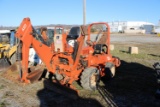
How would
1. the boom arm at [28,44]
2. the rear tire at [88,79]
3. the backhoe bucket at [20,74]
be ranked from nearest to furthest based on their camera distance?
the rear tire at [88,79], the boom arm at [28,44], the backhoe bucket at [20,74]

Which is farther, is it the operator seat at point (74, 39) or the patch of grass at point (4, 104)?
the operator seat at point (74, 39)

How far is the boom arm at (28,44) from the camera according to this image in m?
7.51

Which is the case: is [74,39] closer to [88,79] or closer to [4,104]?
[88,79]

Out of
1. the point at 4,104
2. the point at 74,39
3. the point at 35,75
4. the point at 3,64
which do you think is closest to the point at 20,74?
the point at 35,75

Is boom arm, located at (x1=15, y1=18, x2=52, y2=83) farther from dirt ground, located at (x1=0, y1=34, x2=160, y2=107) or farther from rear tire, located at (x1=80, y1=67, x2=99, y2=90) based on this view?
rear tire, located at (x1=80, y1=67, x2=99, y2=90)

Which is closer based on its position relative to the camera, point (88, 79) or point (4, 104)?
point (4, 104)

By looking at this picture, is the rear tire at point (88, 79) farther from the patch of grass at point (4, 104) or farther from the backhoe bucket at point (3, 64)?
the backhoe bucket at point (3, 64)

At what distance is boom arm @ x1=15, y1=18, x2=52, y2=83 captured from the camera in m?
7.51

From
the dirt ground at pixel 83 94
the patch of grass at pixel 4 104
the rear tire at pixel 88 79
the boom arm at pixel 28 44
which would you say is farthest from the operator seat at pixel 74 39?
the patch of grass at pixel 4 104

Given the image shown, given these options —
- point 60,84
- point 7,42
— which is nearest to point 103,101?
point 60,84

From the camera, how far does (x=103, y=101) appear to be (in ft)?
21.7

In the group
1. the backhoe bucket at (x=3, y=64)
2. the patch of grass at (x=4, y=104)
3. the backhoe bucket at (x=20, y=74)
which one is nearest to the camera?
the patch of grass at (x=4, y=104)

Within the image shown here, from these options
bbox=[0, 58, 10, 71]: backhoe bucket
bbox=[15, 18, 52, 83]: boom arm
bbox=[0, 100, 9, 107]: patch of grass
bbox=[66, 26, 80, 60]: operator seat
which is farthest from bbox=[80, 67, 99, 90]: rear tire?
bbox=[0, 58, 10, 71]: backhoe bucket

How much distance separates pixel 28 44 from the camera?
757cm
